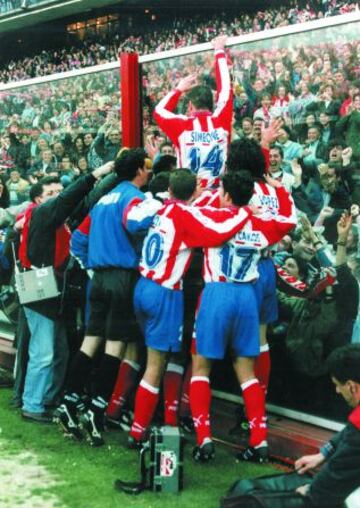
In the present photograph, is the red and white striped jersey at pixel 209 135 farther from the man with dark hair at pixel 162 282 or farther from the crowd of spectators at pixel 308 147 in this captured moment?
the man with dark hair at pixel 162 282

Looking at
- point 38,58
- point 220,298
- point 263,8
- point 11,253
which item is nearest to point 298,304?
point 220,298

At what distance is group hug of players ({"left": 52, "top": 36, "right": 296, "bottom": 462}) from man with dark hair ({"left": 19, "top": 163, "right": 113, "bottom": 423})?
39cm

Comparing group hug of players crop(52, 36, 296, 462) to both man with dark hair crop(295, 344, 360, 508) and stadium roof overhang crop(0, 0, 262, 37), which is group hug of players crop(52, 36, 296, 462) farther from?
stadium roof overhang crop(0, 0, 262, 37)

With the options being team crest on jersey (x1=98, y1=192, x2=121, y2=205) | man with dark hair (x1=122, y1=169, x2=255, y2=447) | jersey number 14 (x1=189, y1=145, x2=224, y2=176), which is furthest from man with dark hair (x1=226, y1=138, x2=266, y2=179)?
team crest on jersey (x1=98, y1=192, x2=121, y2=205)

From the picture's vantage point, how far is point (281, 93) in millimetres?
5469

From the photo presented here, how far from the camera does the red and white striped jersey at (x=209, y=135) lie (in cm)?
571

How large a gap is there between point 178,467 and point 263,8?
18.6m

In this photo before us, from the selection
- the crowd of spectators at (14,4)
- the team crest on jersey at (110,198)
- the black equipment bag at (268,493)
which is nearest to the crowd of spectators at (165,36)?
the crowd of spectators at (14,4)

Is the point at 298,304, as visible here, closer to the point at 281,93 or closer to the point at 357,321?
the point at 357,321

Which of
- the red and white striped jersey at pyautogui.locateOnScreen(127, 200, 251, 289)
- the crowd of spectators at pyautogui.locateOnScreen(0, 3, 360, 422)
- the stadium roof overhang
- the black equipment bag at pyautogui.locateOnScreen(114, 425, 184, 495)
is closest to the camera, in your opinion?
the black equipment bag at pyautogui.locateOnScreen(114, 425, 184, 495)

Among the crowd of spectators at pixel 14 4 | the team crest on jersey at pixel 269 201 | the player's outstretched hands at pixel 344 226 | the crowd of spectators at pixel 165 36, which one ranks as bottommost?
the player's outstretched hands at pixel 344 226

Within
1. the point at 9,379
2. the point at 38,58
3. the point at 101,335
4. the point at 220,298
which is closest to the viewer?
the point at 220,298

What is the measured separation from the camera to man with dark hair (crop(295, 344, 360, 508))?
375cm

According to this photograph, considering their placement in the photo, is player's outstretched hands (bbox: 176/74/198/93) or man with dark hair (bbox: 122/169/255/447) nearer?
man with dark hair (bbox: 122/169/255/447)
